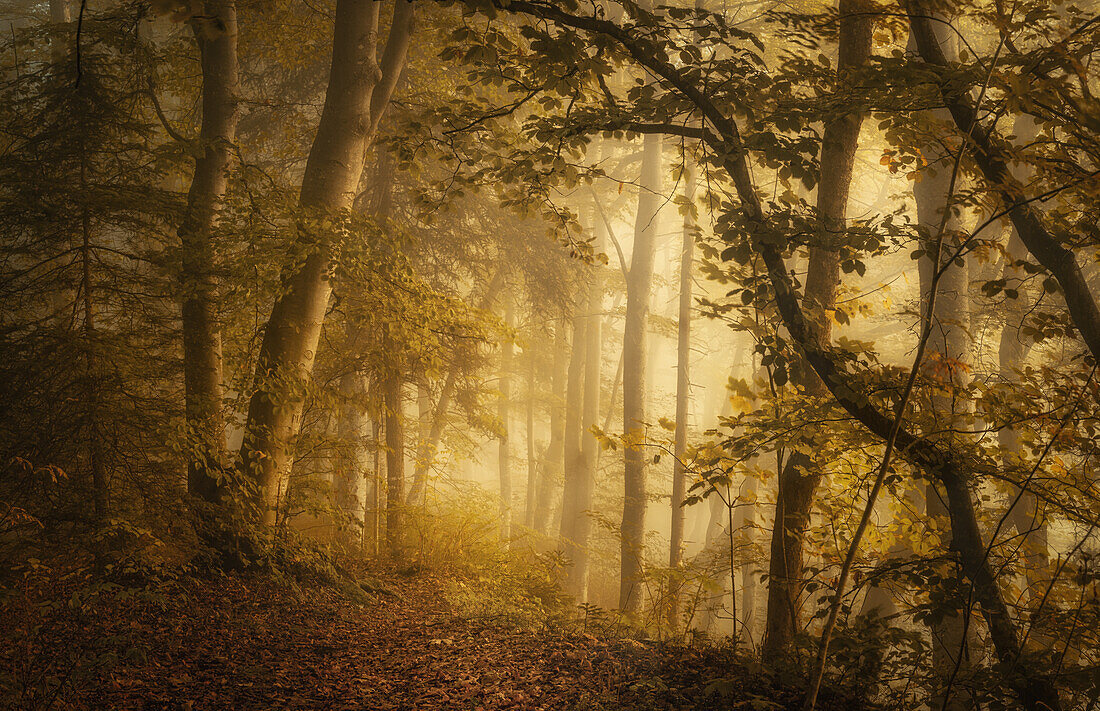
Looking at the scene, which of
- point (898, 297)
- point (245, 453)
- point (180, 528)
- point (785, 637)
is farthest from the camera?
point (898, 297)

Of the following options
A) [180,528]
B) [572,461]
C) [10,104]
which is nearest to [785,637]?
[180,528]

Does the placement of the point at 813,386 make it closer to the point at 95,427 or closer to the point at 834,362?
the point at 834,362

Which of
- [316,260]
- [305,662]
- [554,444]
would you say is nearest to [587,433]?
[554,444]

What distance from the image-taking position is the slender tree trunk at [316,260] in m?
6.29

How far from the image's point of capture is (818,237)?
3.54 m

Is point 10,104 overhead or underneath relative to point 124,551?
overhead

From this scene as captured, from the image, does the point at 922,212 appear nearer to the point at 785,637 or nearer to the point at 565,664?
the point at 785,637

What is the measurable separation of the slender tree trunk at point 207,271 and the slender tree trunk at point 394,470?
3.36m

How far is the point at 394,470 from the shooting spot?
10.2 metres

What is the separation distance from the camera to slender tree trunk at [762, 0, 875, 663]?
426 cm

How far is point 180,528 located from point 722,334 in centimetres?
2401

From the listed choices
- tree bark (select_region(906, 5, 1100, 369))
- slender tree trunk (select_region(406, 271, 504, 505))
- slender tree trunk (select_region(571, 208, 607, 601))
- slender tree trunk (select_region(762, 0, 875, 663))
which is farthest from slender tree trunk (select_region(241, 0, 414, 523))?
slender tree trunk (select_region(571, 208, 607, 601))

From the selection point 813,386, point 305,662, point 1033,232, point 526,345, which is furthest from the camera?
point 526,345

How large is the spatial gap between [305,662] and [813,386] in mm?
4152
